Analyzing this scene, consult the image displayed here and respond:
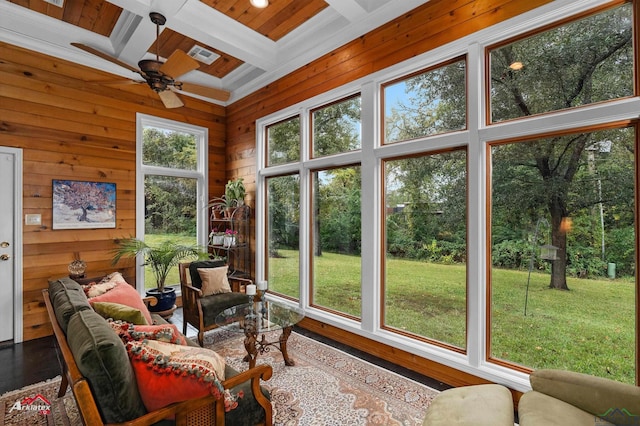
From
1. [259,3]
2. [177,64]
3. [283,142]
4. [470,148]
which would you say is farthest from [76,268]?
Result: [470,148]

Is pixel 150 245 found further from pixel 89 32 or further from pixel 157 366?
pixel 157 366

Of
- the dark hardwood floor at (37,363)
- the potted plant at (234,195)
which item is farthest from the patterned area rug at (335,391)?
the potted plant at (234,195)

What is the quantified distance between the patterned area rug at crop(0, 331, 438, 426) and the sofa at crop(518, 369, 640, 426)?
0.84m

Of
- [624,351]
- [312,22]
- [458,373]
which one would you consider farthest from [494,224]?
[312,22]

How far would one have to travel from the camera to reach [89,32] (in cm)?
376

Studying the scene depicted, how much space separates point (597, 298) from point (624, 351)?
36 centimetres

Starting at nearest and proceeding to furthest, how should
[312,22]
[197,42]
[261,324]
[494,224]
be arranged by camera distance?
[494,224], [261,324], [312,22], [197,42]

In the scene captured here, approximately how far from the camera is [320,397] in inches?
98.6

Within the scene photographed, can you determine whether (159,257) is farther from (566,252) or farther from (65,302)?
(566,252)

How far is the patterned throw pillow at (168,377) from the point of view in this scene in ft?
4.62

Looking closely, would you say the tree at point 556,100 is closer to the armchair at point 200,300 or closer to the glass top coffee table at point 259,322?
the glass top coffee table at point 259,322

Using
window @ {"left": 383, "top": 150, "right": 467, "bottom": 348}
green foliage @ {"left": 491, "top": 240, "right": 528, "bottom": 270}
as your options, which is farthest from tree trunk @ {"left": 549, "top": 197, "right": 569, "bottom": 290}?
window @ {"left": 383, "top": 150, "right": 467, "bottom": 348}

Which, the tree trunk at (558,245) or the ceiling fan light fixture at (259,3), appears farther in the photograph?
the ceiling fan light fixture at (259,3)

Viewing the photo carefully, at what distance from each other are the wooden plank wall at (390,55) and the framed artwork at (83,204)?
199 cm
